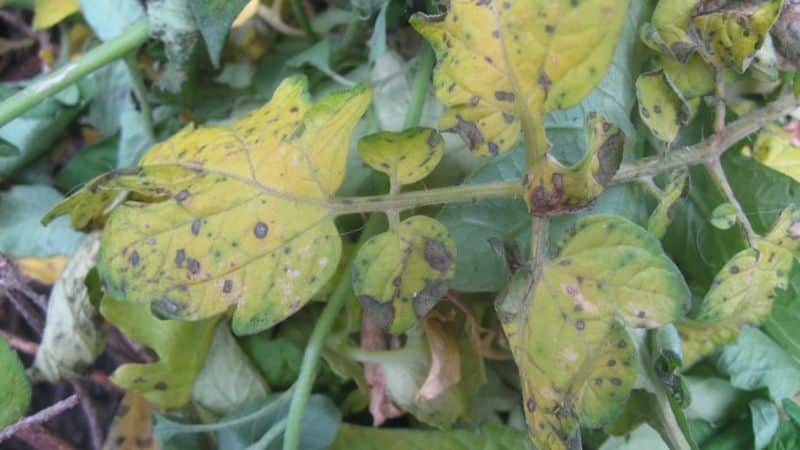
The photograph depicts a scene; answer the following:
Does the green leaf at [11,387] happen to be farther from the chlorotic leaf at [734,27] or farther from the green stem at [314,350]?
the chlorotic leaf at [734,27]

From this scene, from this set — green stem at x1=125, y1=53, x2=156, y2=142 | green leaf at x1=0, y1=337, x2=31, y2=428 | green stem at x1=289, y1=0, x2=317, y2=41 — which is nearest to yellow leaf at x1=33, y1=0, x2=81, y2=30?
green stem at x1=125, y1=53, x2=156, y2=142

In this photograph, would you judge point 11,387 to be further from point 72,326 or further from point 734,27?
point 734,27

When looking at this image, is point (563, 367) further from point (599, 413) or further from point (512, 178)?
point (512, 178)

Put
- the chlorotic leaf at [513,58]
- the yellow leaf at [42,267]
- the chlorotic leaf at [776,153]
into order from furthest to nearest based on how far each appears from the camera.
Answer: the yellow leaf at [42,267]
the chlorotic leaf at [776,153]
the chlorotic leaf at [513,58]

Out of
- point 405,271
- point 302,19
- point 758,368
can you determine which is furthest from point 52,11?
point 758,368

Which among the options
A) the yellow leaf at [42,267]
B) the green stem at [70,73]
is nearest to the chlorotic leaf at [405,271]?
the green stem at [70,73]

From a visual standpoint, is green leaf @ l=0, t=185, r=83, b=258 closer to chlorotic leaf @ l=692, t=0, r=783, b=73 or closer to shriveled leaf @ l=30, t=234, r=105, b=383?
shriveled leaf @ l=30, t=234, r=105, b=383
